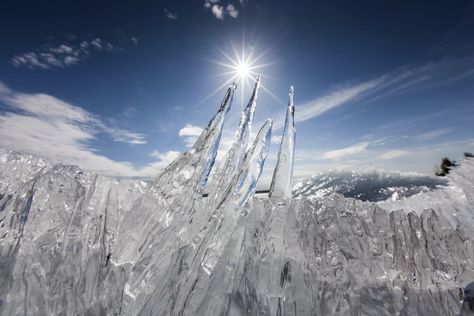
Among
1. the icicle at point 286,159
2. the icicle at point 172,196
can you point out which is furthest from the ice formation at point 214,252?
the icicle at point 286,159

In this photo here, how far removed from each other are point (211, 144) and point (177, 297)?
187 cm

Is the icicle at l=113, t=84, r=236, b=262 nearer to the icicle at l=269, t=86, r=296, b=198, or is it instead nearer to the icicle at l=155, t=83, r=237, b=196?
the icicle at l=155, t=83, r=237, b=196

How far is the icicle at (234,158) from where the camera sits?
311cm

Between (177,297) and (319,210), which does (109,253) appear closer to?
(177,297)

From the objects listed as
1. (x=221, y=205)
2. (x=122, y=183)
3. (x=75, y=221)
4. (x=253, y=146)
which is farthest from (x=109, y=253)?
(x=253, y=146)

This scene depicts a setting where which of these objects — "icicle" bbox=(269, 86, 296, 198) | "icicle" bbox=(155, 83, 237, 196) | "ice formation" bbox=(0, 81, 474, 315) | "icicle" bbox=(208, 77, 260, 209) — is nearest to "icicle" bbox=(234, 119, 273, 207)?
"ice formation" bbox=(0, 81, 474, 315)

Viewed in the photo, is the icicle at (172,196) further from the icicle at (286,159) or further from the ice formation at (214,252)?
the icicle at (286,159)

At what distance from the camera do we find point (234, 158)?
3.50m

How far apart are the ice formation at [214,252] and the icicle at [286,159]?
1.88 feet

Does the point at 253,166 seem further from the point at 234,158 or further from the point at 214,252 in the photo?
the point at 214,252

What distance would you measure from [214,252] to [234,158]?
4.50ft

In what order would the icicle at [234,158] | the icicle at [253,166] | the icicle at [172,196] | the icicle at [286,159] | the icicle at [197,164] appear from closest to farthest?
the icicle at [172,196], the icicle at [253,166], the icicle at [234,158], the icicle at [197,164], the icicle at [286,159]

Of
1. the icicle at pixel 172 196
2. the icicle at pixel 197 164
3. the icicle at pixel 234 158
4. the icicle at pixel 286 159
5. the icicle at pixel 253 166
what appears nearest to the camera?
the icicle at pixel 172 196

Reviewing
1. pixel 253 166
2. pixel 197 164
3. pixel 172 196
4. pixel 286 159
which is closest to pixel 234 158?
pixel 253 166
